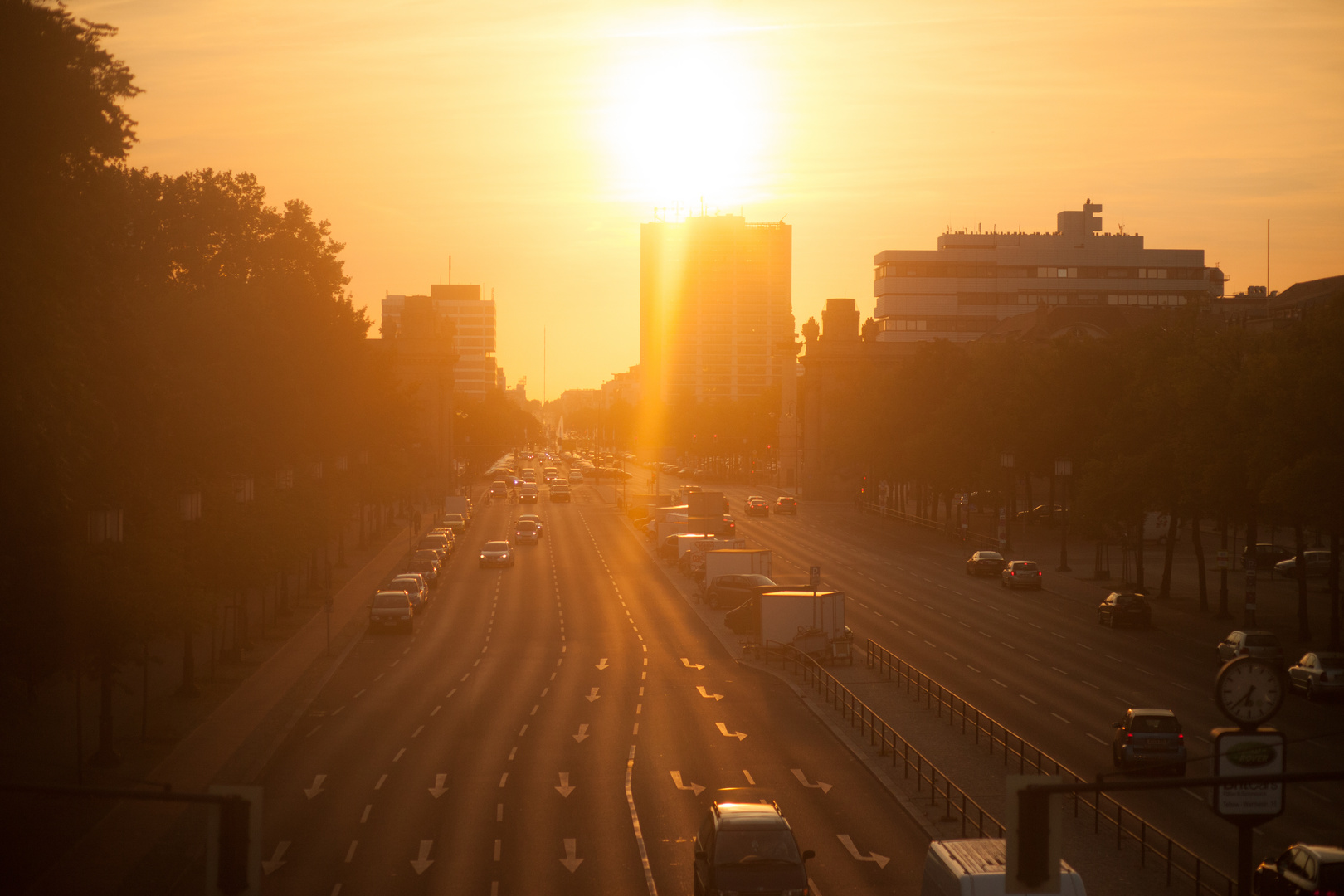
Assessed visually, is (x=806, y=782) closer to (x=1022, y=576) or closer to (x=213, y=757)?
(x=213, y=757)

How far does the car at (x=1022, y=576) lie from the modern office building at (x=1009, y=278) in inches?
4707

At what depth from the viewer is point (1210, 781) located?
11344 millimetres

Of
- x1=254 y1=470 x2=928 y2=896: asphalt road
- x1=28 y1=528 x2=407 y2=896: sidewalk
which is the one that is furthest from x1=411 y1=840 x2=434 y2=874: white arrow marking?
x1=28 y1=528 x2=407 y2=896: sidewalk

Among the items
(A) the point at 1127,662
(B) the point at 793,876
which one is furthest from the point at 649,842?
(A) the point at 1127,662

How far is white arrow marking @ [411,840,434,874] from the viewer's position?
21.0 m

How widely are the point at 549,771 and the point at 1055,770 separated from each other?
Answer: 11404 millimetres

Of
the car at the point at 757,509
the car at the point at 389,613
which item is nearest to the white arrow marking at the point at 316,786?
the car at the point at 389,613

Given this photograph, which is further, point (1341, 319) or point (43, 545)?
point (1341, 319)

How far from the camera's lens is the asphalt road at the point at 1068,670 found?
25703 mm

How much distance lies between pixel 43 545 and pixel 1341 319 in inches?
1552

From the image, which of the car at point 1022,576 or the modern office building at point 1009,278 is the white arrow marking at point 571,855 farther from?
the modern office building at point 1009,278

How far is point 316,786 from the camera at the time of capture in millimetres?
26625

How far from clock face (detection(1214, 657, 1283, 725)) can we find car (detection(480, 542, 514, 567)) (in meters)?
58.6

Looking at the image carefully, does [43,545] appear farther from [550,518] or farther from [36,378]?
[550,518]
